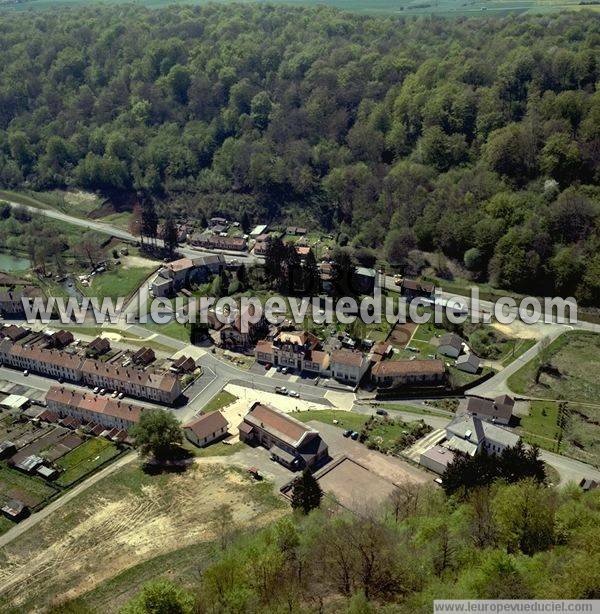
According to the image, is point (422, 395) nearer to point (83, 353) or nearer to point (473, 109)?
point (83, 353)

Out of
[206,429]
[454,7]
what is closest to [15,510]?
[206,429]

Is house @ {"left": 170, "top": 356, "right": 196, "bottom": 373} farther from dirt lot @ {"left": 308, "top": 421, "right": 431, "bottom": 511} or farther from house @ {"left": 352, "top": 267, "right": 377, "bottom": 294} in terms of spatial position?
house @ {"left": 352, "top": 267, "right": 377, "bottom": 294}

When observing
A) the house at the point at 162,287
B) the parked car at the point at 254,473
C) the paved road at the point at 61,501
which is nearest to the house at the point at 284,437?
the parked car at the point at 254,473

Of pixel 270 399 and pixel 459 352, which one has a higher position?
pixel 459 352

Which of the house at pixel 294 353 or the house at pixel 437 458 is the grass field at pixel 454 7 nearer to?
the house at pixel 294 353

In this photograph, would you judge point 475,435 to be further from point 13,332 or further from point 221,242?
point 221,242

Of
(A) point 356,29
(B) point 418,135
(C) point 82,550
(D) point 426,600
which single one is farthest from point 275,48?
(D) point 426,600
